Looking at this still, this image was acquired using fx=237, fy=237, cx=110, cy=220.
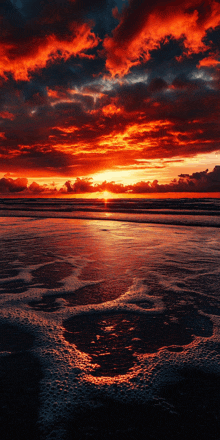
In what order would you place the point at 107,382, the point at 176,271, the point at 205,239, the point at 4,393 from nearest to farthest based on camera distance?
the point at 4,393 < the point at 107,382 < the point at 176,271 < the point at 205,239

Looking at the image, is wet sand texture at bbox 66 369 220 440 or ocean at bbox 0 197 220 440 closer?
wet sand texture at bbox 66 369 220 440

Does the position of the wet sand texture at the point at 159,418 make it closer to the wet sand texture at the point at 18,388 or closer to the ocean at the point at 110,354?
the ocean at the point at 110,354

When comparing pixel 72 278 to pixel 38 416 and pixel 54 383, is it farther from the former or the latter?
pixel 38 416

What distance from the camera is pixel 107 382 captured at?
2.57 metres

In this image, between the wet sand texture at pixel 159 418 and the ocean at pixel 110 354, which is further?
the ocean at pixel 110 354

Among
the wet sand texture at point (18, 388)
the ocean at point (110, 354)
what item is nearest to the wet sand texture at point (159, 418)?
the ocean at point (110, 354)

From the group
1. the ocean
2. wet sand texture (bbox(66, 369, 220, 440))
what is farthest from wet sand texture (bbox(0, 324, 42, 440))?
wet sand texture (bbox(66, 369, 220, 440))

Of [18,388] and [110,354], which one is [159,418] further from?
[18,388]

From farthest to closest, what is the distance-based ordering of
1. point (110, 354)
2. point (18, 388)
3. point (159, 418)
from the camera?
1. point (110, 354)
2. point (18, 388)
3. point (159, 418)

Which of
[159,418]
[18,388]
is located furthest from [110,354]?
[18,388]

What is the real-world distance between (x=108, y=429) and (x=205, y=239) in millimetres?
10009

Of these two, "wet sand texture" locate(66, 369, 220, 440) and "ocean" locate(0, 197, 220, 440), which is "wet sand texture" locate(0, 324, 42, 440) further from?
"wet sand texture" locate(66, 369, 220, 440)

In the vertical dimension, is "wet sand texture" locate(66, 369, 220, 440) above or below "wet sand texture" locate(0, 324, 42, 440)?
below

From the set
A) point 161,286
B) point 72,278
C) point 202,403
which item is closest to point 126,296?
point 161,286
